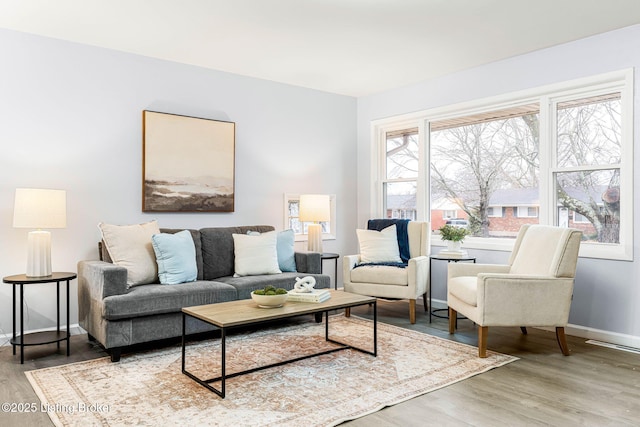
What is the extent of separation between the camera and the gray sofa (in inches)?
128

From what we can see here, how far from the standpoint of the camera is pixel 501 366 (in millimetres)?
3205

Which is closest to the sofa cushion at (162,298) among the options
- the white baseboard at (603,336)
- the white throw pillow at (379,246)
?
the white throw pillow at (379,246)

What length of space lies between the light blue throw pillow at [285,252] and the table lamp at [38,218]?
1686mm

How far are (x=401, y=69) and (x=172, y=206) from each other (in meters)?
2.70

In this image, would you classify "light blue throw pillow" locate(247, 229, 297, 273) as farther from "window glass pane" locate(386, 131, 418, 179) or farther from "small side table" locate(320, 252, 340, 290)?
"window glass pane" locate(386, 131, 418, 179)

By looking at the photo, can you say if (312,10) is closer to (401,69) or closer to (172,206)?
(401,69)

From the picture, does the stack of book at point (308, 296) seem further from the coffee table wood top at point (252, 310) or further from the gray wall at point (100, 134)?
the gray wall at point (100, 134)

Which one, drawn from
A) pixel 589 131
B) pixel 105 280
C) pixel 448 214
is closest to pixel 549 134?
pixel 589 131

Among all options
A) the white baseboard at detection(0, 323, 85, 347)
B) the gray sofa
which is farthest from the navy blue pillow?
the white baseboard at detection(0, 323, 85, 347)

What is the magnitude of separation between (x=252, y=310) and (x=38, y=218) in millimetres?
1760

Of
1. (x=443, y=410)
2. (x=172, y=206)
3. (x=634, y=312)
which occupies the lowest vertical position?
(x=443, y=410)

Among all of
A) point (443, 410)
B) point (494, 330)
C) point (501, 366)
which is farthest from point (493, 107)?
point (443, 410)

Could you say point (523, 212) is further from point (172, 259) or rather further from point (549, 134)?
point (172, 259)

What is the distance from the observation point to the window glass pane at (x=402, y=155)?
5613 mm
